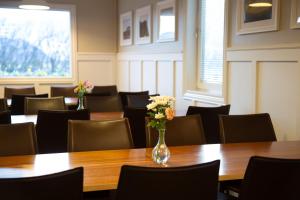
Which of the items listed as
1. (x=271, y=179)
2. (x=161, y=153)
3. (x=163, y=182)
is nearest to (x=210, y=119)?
(x=161, y=153)

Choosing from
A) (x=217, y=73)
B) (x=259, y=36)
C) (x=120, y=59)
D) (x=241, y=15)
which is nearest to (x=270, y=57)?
(x=259, y=36)

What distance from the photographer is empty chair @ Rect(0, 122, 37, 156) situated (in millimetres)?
2326

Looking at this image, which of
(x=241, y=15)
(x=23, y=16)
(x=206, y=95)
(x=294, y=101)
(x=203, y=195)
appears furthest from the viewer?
(x=23, y=16)

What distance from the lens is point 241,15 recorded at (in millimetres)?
4152

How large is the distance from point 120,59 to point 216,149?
5603mm

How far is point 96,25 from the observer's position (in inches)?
313

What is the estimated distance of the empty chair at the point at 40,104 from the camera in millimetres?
4117

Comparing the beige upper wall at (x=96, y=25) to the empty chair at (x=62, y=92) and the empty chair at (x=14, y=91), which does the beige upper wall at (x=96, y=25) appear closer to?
the empty chair at (x=62, y=92)

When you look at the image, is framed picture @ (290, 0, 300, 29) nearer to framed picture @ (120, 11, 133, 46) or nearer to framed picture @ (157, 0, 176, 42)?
framed picture @ (157, 0, 176, 42)

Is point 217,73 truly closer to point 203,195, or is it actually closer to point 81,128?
point 81,128

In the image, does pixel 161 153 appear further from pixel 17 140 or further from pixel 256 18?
pixel 256 18

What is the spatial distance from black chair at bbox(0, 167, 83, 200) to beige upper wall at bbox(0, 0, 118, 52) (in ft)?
22.0

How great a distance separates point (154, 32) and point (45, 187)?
203 inches

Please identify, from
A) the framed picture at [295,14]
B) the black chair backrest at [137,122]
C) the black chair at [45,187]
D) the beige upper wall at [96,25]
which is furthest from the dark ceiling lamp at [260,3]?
the beige upper wall at [96,25]
